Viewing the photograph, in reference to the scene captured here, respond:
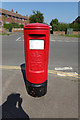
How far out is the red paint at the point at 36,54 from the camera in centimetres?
192

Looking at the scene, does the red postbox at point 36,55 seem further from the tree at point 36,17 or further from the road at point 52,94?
the tree at point 36,17

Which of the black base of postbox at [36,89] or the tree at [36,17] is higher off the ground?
the tree at [36,17]

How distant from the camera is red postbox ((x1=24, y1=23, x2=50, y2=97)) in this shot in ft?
6.37

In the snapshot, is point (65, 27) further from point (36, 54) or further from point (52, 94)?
point (36, 54)

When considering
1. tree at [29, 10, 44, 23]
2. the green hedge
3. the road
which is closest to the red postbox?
the road

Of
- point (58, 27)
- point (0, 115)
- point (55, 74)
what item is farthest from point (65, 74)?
point (58, 27)

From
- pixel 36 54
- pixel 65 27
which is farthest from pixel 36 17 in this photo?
pixel 36 54

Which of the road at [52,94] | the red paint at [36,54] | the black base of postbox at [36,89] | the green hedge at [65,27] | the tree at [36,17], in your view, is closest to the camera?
the red paint at [36,54]

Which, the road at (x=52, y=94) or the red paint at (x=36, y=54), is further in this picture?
the road at (x=52, y=94)

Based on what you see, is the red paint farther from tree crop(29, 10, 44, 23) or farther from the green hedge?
tree crop(29, 10, 44, 23)

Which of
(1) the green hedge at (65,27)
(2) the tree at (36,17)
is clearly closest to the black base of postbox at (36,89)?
(1) the green hedge at (65,27)

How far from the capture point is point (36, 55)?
215 centimetres

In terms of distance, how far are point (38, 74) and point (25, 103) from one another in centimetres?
81

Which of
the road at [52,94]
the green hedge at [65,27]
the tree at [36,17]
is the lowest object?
the road at [52,94]
